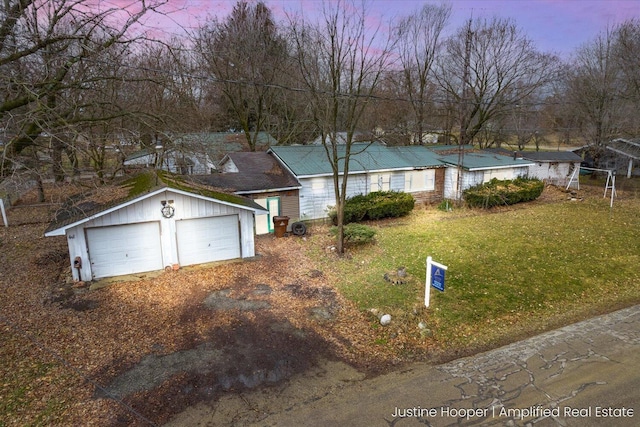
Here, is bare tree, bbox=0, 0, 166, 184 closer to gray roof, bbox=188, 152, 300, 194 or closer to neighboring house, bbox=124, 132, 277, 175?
neighboring house, bbox=124, 132, 277, 175

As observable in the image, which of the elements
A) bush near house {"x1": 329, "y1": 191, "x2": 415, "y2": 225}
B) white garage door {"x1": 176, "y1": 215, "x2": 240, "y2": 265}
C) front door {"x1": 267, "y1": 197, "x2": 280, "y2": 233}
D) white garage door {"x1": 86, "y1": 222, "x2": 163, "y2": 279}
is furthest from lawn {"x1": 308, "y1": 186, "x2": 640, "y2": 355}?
white garage door {"x1": 86, "y1": 222, "x2": 163, "y2": 279}

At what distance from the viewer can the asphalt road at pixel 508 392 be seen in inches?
228

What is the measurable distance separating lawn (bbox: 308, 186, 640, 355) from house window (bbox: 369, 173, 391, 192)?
2.64m

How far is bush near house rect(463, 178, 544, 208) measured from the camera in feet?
69.9

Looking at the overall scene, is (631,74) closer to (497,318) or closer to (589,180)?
(589,180)

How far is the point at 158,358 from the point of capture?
24.9ft

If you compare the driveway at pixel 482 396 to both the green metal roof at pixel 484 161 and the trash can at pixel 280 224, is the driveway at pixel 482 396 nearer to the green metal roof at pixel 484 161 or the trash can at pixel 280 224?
the trash can at pixel 280 224

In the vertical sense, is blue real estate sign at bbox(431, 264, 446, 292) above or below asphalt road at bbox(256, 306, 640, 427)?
above

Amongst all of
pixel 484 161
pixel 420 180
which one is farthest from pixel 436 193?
pixel 484 161

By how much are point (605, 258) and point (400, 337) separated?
993 centimetres

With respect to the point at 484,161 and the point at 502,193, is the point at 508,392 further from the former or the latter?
the point at 484,161

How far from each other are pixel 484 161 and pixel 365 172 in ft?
31.6

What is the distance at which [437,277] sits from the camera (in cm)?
888

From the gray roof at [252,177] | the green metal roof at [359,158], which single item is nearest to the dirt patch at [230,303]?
the gray roof at [252,177]
